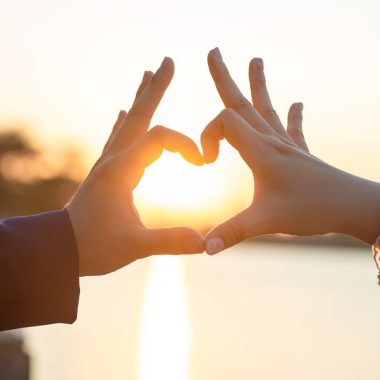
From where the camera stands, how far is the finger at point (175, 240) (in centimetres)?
238

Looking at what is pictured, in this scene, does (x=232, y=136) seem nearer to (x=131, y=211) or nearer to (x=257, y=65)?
(x=131, y=211)

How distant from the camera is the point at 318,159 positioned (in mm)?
2516

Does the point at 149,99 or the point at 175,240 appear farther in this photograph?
the point at 149,99

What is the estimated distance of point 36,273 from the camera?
7.29ft

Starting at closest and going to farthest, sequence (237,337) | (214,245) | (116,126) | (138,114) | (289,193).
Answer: (214,245) < (289,193) < (138,114) < (116,126) < (237,337)

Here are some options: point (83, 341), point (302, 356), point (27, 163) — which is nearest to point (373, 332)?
point (302, 356)

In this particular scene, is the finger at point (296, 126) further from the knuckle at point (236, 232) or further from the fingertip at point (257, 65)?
the knuckle at point (236, 232)

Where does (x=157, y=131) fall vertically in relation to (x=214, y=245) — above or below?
above

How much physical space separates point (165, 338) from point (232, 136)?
14373mm

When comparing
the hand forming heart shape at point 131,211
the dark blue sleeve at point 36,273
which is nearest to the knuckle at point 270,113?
the hand forming heart shape at point 131,211

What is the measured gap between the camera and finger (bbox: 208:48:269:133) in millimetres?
2742

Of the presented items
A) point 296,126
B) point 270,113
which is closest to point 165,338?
point 296,126

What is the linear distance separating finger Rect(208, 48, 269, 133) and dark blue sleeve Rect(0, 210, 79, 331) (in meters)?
0.76

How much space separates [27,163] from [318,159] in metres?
69.5
